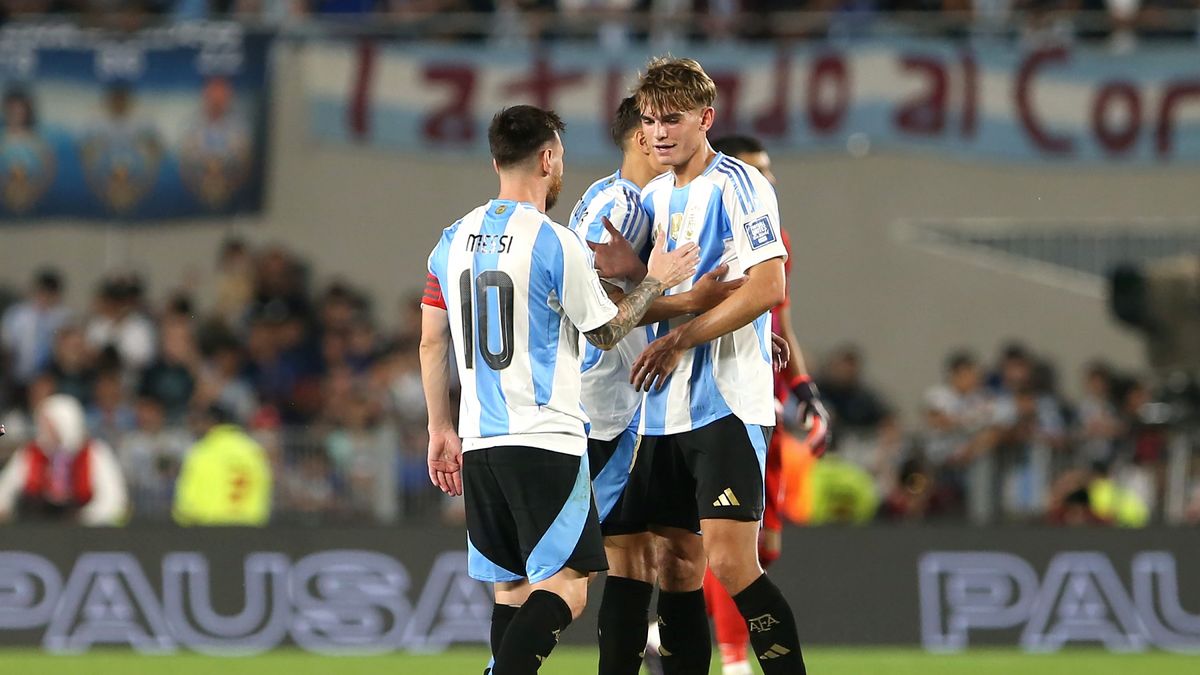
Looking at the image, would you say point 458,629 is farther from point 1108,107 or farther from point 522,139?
point 1108,107

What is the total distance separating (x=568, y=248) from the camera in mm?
6348

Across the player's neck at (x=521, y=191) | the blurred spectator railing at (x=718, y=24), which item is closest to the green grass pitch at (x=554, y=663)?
the player's neck at (x=521, y=191)

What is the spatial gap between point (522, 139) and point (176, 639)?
683 cm

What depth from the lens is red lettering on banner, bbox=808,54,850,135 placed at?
54.9 feet

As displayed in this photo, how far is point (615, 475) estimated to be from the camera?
7.03 meters

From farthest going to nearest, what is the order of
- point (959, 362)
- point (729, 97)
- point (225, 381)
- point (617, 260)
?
point (729, 97) < point (959, 362) < point (225, 381) < point (617, 260)

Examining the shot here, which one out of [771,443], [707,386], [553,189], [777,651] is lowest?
[777,651]

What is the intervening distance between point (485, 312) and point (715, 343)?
0.97 metres

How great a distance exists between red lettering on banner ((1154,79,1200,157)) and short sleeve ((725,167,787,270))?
34.9 ft

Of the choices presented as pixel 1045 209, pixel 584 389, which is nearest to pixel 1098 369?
pixel 1045 209

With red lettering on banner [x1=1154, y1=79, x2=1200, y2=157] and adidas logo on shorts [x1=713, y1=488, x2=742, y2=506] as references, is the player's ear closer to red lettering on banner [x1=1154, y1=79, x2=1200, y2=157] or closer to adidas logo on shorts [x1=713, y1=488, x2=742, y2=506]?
adidas logo on shorts [x1=713, y1=488, x2=742, y2=506]

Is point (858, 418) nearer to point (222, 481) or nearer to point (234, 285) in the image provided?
point (222, 481)

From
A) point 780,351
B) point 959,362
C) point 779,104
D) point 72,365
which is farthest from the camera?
point 779,104

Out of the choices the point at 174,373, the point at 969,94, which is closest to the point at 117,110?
the point at 174,373
